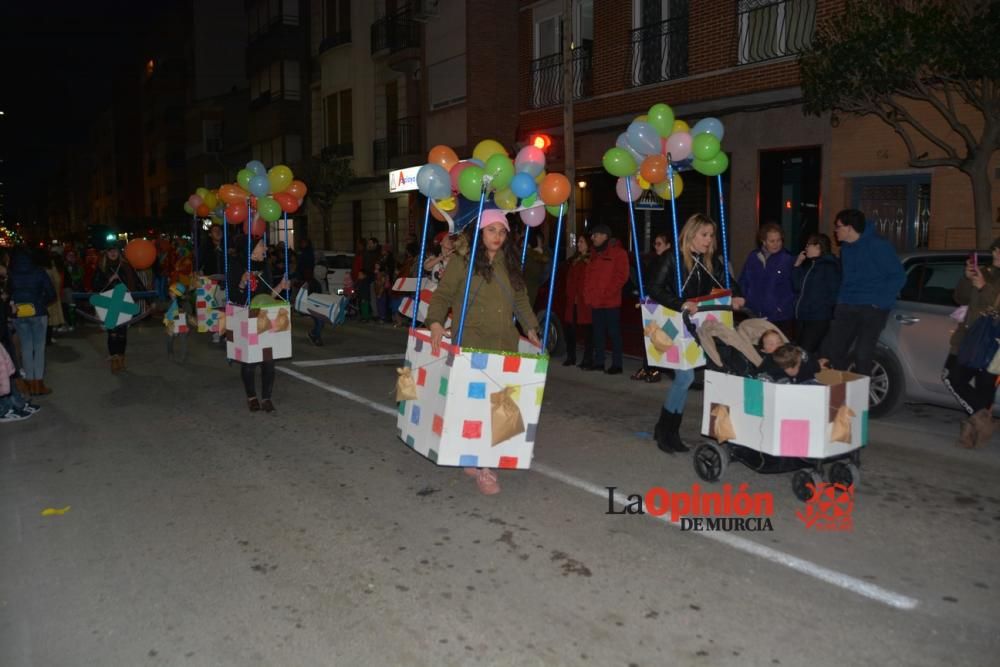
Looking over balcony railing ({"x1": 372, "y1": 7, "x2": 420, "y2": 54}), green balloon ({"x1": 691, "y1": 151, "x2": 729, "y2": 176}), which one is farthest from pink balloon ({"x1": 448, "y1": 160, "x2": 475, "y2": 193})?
balcony railing ({"x1": 372, "y1": 7, "x2": 420, "y2": 54})

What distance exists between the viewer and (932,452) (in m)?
6.71

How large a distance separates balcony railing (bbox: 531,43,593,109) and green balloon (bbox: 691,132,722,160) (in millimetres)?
14226

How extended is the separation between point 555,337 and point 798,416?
6.92 meters

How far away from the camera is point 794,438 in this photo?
5219 millimetres

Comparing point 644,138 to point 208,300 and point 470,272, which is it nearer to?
point 470,272

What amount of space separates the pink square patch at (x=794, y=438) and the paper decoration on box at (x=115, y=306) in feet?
29.9

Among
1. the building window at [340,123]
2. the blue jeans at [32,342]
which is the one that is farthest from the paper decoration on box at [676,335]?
the building window at [340,123]

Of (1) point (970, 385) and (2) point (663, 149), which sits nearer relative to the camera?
(1) point (970, 385)

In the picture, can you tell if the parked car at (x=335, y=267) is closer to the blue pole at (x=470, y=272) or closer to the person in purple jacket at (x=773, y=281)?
the person in purple jacket at (x=773, y=281)

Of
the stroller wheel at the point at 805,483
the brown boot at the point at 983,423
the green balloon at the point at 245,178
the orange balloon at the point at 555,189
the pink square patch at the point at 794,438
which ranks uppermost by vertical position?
the green balloon at the point at 245,178

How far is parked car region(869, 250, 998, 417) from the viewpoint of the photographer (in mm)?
7352

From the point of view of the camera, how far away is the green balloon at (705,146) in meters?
6.69

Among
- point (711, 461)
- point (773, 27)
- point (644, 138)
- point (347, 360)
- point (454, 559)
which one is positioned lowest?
point (454, 559)

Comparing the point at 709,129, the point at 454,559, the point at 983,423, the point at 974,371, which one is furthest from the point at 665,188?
the point at 454,559
